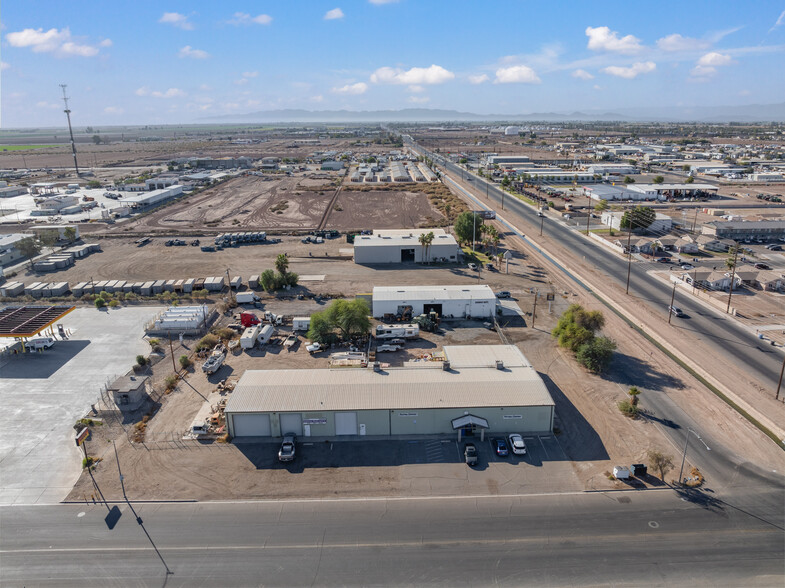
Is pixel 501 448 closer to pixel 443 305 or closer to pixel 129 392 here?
pixel 443 305

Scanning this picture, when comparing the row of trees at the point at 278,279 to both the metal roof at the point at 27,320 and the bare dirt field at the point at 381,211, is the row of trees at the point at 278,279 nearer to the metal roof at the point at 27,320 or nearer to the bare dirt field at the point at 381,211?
the metal roof at the point at 27,320

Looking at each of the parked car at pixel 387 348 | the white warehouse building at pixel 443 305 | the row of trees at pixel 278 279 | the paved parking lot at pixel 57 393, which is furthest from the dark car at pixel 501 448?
the row of trees at pixel 278 279

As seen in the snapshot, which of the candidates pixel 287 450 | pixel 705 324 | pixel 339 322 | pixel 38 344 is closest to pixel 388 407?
pixel 287 450

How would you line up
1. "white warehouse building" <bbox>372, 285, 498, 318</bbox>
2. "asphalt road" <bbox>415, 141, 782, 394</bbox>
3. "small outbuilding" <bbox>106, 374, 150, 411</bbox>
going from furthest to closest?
"white warehouse building" <bbox>372, 285, 498, 318</bbox> < "asphalt road" <bbox>415, 141, 782, 394</bbox> < "small outbuilding" <bbox>106, 374, 150, 411</bbox>

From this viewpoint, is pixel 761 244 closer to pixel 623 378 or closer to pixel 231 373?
pixel 623 378

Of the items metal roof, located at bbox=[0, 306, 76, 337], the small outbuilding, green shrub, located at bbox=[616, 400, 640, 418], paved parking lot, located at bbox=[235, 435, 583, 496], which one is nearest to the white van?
metal roof, located at bbox=[0, 306, 76, 337]

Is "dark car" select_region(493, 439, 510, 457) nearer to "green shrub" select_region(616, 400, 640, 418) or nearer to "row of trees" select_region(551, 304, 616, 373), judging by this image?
"green shrub" select_region(616, 400, 640, 418)

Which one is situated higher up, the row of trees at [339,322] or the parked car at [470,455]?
the row of trees at [339,322]
